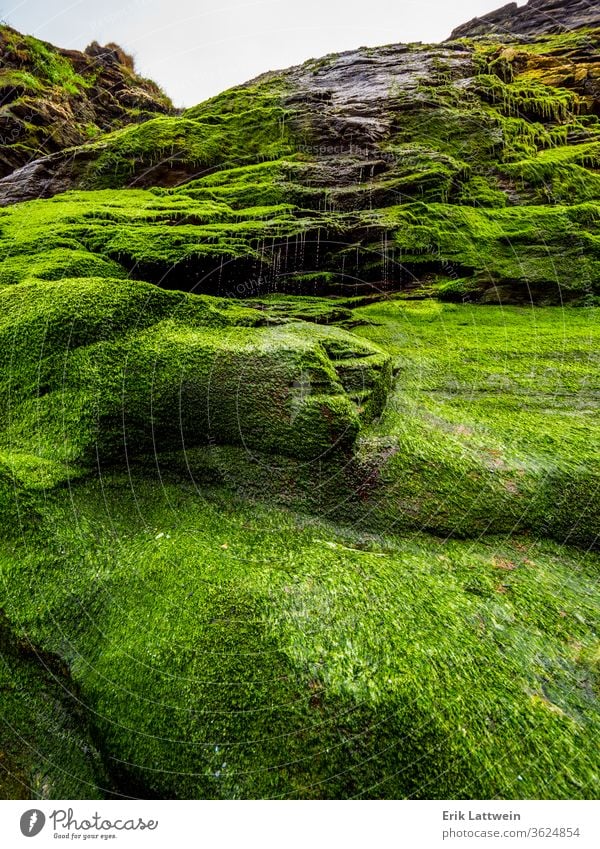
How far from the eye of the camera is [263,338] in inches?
193

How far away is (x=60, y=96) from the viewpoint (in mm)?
17297

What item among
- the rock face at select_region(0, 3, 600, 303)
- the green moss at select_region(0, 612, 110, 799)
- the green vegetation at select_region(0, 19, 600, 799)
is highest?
the rock face at select_region(0, 3, 600, 303)

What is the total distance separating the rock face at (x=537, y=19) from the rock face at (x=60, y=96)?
719 inches

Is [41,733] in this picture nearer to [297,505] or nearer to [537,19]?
[297,505]

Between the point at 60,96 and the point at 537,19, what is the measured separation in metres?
23.1

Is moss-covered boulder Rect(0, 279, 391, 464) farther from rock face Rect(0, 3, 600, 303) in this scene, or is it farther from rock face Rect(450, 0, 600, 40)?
rock face Rect(450, 0, 600, 40)

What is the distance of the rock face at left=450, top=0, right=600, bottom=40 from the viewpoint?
17016 millimetres

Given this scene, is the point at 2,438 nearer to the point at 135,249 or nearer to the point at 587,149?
the point at 135,249

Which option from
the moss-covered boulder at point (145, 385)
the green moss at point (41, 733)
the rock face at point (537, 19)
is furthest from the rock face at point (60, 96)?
the rock face at point (537, 19)

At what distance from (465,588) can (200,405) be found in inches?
125

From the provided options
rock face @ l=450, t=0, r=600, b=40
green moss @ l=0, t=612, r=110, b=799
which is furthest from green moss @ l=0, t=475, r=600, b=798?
rock face @ l=450, t=0, r=600, b=40

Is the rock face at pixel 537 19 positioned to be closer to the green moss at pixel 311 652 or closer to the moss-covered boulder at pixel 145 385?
the moss-covered boulder at pixel 145 385

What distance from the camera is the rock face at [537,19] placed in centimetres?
1702

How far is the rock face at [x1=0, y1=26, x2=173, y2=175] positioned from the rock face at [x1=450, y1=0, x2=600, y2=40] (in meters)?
18.3
